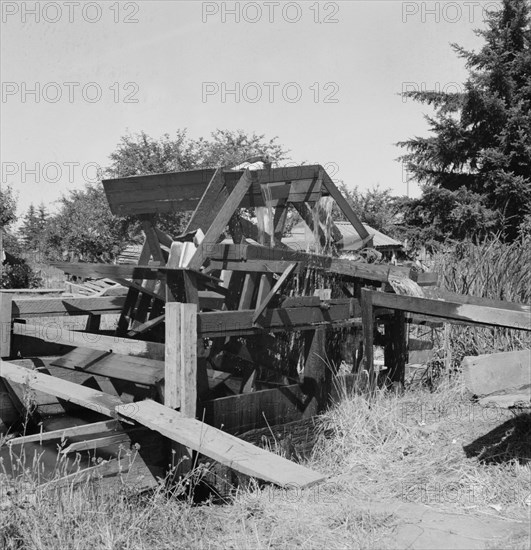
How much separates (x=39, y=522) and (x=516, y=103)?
2020 centimetres

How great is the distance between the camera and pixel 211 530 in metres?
3.83

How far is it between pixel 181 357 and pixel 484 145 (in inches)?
716

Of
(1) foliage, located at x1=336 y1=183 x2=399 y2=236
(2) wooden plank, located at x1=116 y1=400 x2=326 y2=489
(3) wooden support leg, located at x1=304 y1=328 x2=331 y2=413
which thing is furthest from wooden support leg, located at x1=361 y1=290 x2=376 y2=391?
(1) foliage, located at x1=336 y1=183 x2=399 y2=236

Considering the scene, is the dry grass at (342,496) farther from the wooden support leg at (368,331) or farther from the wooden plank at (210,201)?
the wooden plank at (210,201)

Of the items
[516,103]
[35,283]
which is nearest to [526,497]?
[516,103]

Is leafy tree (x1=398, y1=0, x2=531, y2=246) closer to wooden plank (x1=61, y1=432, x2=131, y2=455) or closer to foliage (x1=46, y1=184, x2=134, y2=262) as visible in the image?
foliage (x1=46, y1=184, x2=134, y2=262)

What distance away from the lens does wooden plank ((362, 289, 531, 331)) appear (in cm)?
416

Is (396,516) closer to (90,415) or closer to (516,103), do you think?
(90,415)

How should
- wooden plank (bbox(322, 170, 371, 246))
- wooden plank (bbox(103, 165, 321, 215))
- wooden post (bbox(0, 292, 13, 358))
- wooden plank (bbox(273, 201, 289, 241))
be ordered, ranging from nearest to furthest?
wooden post (bbox(0, 292, 13, 358)) → wooden plank (bbox(103, 165, 321, 215)) → wooden plank (bbox(322, 170, 371, 246)) → wooden plank (bbox(273, 201, 289, 241))

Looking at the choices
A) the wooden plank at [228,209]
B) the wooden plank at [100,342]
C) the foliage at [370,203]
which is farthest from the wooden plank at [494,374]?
the foliage at [370,203]

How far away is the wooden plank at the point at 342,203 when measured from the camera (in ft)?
24.2

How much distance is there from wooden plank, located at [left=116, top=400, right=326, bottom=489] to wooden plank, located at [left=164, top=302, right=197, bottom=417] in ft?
0.45

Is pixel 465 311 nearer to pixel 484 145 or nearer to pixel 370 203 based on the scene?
pixel 484 145

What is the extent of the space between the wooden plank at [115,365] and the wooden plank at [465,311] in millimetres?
2085
